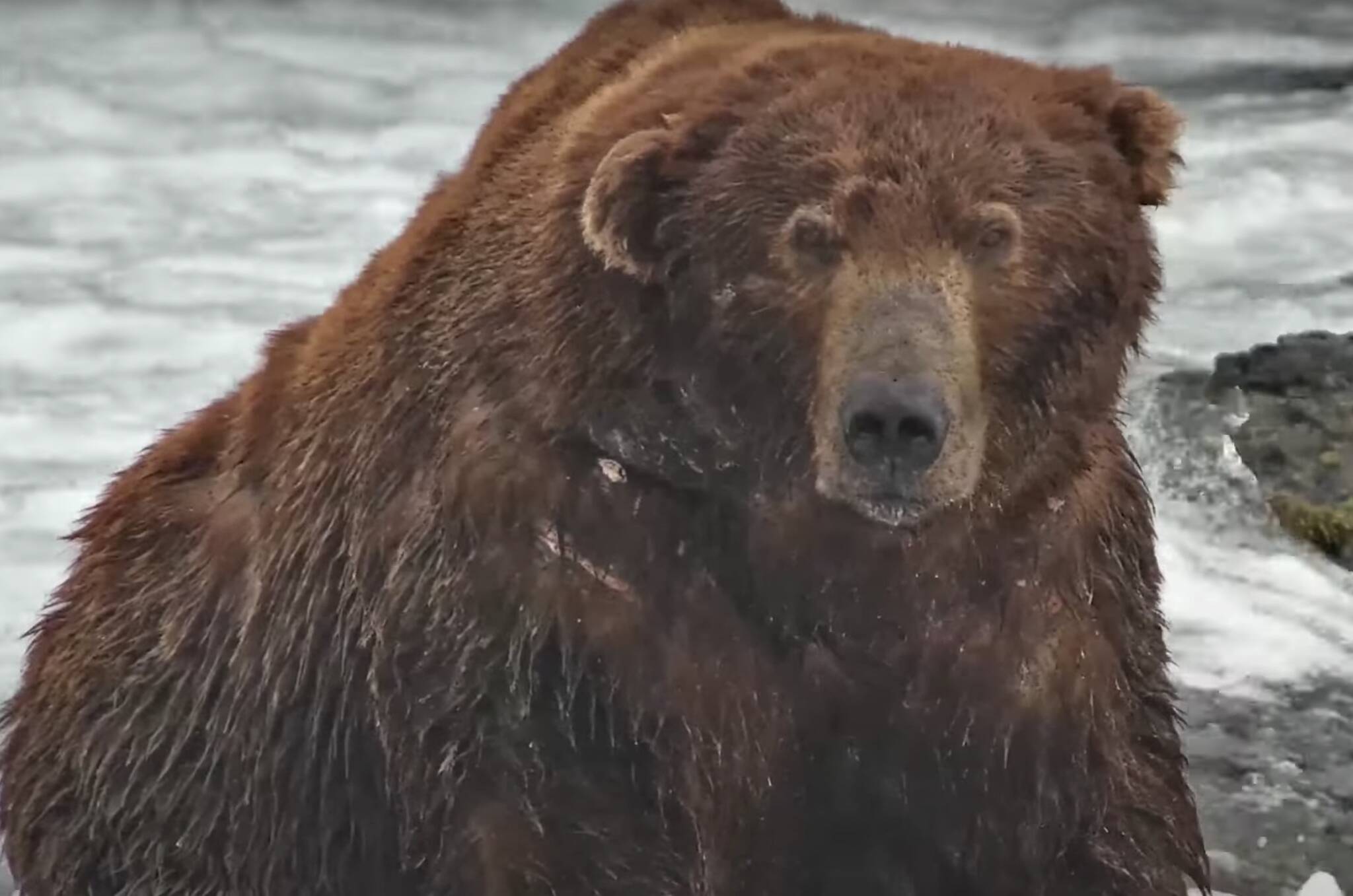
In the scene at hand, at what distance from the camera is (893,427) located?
3.26 meters

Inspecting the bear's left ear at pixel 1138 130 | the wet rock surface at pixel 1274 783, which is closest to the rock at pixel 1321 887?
the wet rock surface at pixel 1274 783

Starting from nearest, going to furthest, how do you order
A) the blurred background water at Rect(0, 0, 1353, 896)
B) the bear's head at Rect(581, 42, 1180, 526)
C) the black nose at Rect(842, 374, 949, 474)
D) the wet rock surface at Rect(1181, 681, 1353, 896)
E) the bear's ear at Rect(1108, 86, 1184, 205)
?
the black nose at Rect(842, 374, 949, 474) → the bear's head at Rect(581, 42, 1180, 526) → the bear's ear at Rect(1108, 86, 1184, 205) → the wet rock surface at Rect(1181, 681, 1353, 896) → the blurred background water at Rect(0, 0, 1353, 896)

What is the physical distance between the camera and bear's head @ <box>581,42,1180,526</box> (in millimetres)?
3404

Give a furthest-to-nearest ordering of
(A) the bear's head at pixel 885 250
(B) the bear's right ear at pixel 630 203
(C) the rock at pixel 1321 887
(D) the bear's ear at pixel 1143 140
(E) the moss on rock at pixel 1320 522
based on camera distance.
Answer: (E) the moss on rock at pixel 1320 522
(C) the rock at pixel 1321 887
(D) the bear's ear at pixel 1143 140
(B) the bear's right ear at pixel 630 203
(A) the bear's head at pixel 885 250

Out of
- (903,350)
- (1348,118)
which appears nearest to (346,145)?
(1348,118)

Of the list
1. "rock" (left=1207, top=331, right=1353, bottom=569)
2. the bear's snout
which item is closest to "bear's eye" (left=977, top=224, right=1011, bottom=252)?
the bear's snout

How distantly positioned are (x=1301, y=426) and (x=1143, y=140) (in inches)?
136

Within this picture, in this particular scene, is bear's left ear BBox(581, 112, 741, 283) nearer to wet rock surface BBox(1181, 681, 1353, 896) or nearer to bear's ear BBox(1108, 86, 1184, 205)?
bear's ear BBox(1108, 86, 1184, 205)

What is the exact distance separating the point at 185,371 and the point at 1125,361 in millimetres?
4723

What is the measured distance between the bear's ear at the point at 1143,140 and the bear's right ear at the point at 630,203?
794 millimetres

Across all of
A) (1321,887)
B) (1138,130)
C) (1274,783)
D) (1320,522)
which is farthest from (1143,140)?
(1320,522)

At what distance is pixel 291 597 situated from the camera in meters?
4.06

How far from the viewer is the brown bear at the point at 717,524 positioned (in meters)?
3.53

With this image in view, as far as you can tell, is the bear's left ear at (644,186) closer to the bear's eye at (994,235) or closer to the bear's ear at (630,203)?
the bear's ear at (630,203)
